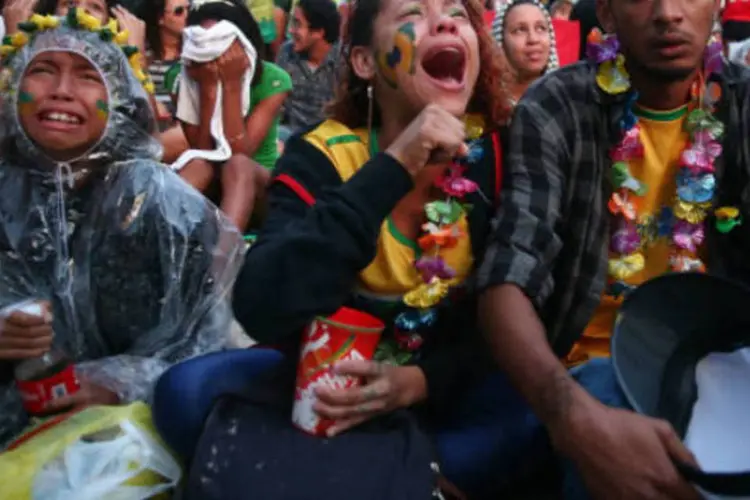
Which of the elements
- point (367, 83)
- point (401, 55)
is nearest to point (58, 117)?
point (367, 83)

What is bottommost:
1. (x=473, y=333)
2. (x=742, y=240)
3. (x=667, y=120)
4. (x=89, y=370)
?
(x=89, y=370)

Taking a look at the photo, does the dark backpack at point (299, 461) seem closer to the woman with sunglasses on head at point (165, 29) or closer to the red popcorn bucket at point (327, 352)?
the red popcorn bucket at point (327, 352)

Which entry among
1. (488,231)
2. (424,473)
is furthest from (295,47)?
(424,473)

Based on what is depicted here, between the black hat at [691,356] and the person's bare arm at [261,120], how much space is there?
3.10 m

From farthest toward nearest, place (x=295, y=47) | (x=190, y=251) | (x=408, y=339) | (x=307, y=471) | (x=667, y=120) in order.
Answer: (x=295, y=47)
(x=190, y=251)
(x=667, y=120)
(x=408, y=339)
(x=307, y=471)

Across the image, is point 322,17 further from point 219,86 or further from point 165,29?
point 219,86

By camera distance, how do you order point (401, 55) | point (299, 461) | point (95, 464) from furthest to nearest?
point (401, 55)
point (95, 464)
point (299, 461)

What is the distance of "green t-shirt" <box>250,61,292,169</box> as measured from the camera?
192 inches

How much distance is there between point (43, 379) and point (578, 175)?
4.43ft

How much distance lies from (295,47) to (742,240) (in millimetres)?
4988

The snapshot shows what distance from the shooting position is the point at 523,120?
6.99 feet

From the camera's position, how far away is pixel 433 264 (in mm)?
2037

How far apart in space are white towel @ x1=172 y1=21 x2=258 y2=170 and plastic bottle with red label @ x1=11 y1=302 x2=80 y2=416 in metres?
2.28

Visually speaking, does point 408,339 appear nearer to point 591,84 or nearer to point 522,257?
point 522,257
